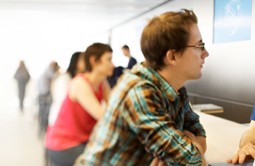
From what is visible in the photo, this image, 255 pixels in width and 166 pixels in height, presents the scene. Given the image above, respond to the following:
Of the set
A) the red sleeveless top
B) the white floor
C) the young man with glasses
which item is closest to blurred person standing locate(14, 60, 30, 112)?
the white floor

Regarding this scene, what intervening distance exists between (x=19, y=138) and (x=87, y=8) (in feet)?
10.3

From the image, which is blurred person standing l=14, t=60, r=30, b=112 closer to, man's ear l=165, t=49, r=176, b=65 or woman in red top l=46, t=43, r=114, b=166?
woman in red top l=46, t=43, r=114, b=166

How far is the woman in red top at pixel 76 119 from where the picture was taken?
1.42 m

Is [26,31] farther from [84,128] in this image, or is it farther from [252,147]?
[252,147]

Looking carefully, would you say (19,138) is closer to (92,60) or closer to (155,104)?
(92,60)

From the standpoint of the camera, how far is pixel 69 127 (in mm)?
1494

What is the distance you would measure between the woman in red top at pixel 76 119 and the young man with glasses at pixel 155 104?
0.48 m

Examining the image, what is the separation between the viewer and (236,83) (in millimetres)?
3619

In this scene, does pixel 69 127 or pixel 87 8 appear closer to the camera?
pixel 69 127

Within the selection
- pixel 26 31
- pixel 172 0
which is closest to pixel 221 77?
pixel 172 0

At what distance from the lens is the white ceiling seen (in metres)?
5.95

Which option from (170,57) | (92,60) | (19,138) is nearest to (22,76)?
(19,138)

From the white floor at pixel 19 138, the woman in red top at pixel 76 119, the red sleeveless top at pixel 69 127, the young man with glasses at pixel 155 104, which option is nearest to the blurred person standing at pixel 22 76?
the white floor at pixel 19 138

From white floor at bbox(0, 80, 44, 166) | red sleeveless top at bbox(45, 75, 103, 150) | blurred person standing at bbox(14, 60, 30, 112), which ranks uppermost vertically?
red sleeveless top at bbox(45, 75, 103, 150)
